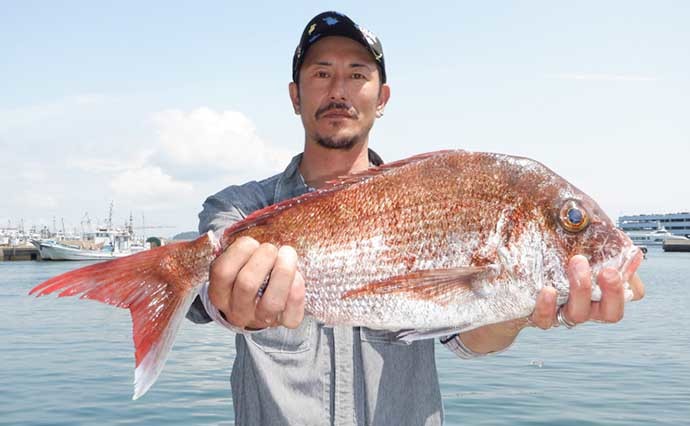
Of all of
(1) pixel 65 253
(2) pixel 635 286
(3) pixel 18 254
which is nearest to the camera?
(2) pixel 635 286

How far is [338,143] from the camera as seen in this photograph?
3721mm

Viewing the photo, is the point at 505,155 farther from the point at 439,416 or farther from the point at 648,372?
the point at 648,372

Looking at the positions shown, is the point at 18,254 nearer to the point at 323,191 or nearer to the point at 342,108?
the point at 342,108

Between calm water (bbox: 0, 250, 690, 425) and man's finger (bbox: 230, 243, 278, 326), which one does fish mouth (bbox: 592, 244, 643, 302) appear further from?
calm water (bbox: 0, 250, 690, 425)

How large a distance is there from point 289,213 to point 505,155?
1.00 metres

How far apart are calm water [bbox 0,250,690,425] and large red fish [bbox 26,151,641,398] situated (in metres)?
7.99

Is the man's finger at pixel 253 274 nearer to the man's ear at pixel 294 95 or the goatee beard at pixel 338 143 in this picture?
the goatee beard at pixel 338 143

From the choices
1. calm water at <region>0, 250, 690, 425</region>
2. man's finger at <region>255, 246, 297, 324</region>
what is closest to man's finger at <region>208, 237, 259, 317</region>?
man's finger at <region>255, 246, 297, 324</region>

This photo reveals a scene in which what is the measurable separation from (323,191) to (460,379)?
1087cm

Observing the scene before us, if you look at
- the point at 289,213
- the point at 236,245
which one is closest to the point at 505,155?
the point at 289,213

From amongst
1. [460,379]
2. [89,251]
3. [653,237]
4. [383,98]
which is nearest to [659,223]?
[653,237]

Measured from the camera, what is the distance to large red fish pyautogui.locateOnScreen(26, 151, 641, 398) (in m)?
2.69

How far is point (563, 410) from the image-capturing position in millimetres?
10727

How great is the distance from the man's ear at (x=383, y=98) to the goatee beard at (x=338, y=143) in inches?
13.6
